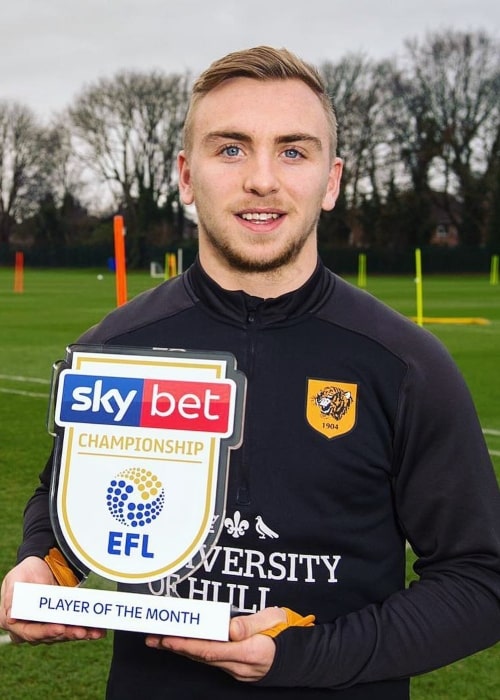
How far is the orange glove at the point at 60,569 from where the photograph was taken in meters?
1.70

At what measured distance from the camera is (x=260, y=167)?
176 cm

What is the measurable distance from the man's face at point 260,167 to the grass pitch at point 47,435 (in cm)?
243

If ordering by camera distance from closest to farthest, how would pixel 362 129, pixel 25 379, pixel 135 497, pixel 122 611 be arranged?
pixel 122 611, pixel 135 497, pixel 25 379, pixel 362 129

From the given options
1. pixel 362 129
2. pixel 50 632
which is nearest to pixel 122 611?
pixel 50 632

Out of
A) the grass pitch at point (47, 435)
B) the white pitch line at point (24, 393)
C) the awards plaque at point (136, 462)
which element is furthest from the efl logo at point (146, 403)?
the white pitch line at point (24, 393)

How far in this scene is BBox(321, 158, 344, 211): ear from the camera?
→ 191 cm

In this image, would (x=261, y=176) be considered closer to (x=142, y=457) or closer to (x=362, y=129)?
→ (x=142, y=457)

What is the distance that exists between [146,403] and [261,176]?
1.47 feet

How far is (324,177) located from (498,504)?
→ 2.18 feet

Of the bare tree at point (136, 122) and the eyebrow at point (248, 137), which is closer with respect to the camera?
the eyebrow at point (248, 137)

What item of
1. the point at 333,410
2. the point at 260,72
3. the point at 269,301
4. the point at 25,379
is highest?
the point at 260,72

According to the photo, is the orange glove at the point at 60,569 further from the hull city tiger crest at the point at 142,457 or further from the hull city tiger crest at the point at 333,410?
the hull city tiger crest at the point at 333,410

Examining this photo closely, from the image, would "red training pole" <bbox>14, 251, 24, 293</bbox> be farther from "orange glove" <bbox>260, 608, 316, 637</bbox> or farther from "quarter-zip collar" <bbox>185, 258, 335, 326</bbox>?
"orange glove" <bbox>260, 608, 316, 637</bbox>

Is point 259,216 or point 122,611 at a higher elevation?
point 259,216
